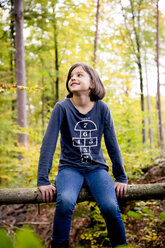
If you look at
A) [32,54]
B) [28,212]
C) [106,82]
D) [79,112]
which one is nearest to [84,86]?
[79,112]

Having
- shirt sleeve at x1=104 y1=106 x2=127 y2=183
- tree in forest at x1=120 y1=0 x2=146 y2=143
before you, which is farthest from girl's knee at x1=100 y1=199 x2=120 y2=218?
tree in forest at x1=120 y1=0 x2=146 y2=143

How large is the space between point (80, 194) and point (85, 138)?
0.57 metres

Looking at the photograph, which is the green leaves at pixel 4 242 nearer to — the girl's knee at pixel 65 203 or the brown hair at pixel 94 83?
the girl's knee at pixel 65 203

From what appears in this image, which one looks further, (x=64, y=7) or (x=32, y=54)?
(x=32, y=54)

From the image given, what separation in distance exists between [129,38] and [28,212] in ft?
33.9

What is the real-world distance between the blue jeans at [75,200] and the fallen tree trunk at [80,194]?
0.45ft

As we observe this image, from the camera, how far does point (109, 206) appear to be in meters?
1.75

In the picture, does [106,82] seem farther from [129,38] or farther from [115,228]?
[129,38]

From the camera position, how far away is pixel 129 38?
38.9 feet

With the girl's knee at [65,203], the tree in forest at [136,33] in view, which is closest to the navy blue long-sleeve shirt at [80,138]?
the girl's knee at [65,203]

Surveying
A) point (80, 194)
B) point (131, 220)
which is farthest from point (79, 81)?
point (131, 220)

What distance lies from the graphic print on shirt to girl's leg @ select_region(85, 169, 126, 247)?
287mm

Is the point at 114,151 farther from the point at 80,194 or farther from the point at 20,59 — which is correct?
the point at 20,59

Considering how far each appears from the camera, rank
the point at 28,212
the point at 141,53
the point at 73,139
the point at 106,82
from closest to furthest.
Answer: the point at 73,139
the point at 106,82
the point at 28,212
the point at 141,53
